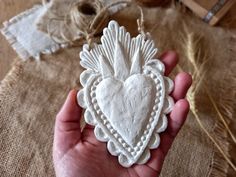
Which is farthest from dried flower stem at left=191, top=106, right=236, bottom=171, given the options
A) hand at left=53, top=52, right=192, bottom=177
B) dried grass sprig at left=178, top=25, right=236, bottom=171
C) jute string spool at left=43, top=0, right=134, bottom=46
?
jute string spool at left=43, top=0, right=134, bottom=46

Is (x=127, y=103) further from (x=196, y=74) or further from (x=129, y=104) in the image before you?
(x=196, y=74)

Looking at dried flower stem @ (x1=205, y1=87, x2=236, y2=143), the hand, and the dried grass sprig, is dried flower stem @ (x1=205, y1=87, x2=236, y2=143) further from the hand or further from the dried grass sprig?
the hand

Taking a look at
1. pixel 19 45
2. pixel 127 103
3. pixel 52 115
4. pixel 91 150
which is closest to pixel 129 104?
pixel 127 103

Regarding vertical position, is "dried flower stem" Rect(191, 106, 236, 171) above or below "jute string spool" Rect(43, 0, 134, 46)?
below

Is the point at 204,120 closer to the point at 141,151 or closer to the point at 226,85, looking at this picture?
the point at 226,85

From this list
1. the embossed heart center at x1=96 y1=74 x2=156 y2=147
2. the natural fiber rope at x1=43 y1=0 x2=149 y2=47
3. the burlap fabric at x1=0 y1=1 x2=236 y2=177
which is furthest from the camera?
the natural fiber rope at x1=43 y1=0 x2=149 y2=47

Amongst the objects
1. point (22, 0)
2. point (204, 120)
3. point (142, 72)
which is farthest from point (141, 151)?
point (22, 0)

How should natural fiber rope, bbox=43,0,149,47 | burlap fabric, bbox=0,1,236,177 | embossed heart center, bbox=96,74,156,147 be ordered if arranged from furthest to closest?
natural fiber rope, bbox=43,0,149,47, burlap fabric, bbox=0,1,236,177, embossed heart center, bbox=96,74,156,147
